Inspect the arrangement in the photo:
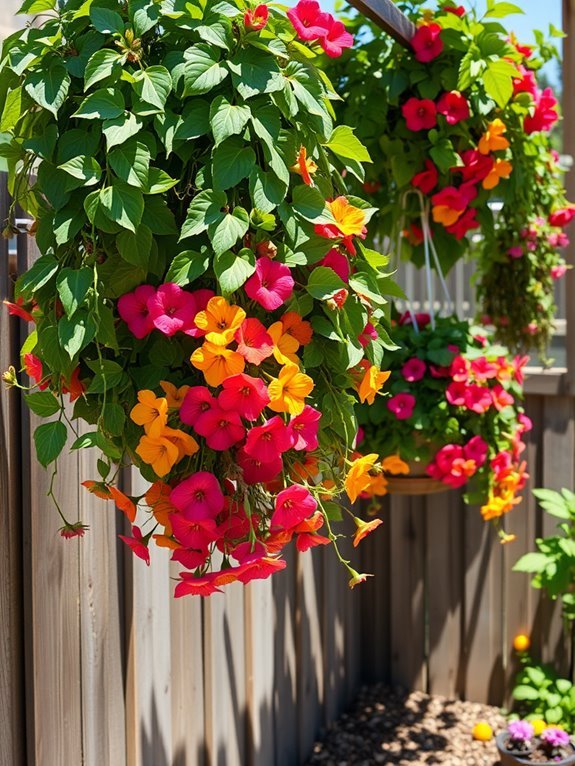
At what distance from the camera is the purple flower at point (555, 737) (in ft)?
7.99

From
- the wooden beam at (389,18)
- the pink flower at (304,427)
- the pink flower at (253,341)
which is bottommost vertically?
the pink flower at (304,427)

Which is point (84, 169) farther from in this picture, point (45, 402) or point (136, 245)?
point (45, 402)

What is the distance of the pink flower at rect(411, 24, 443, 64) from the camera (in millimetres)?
1836

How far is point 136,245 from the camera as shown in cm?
96

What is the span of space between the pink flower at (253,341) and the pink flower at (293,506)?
143 millimetres

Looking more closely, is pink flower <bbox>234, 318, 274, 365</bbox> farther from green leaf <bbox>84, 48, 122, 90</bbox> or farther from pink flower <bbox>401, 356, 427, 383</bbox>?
pink flower <bbox>401, 356, 427, 383</bbox>

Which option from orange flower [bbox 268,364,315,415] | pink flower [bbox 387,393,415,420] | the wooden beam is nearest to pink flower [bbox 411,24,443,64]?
the wooden beam

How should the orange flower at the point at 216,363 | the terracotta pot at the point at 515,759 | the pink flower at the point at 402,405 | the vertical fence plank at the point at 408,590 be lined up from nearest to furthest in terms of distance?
1. the orange flower at the point at 216,363
2. the pink flower at the point at 402,405
3. the terracotta pot at the point at 515,759
4. the vertical fence plank at the point at 408,590

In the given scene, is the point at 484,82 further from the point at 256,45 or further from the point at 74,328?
the point at 74,328

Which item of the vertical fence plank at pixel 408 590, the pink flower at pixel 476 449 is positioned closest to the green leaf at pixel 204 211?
the pink flower at pixel 476 449

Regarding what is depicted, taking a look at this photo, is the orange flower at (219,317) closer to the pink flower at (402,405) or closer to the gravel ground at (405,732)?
the pink flower at (402,405)

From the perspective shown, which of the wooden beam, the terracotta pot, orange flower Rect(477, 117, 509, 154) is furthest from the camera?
the terracotta pot

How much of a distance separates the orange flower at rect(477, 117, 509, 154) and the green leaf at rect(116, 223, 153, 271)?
1.07 meters

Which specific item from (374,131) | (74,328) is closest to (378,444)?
(374,131)
